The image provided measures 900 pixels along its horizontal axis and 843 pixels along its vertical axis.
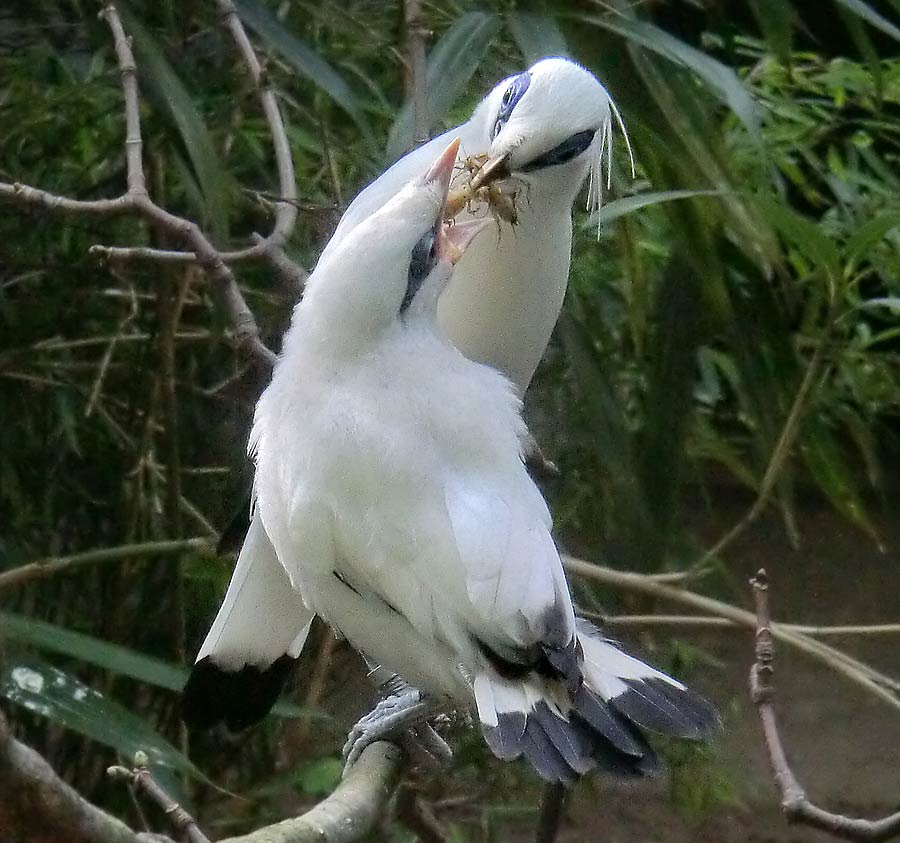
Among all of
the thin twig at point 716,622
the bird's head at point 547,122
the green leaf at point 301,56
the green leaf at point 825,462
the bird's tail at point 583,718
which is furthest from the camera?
the green leaf at point 825,462

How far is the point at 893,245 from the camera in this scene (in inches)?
48.3

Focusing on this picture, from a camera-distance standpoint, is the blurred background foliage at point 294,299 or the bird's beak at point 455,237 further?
the blurred background foliage at point 294,299

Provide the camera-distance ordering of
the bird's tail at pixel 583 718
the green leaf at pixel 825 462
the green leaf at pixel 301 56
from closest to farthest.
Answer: the bird's tail at pixel 583 718, the green leaf at pixel 301 56, the green leaf at pixel 825 462

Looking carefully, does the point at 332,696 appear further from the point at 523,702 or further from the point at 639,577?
the point at 523,702

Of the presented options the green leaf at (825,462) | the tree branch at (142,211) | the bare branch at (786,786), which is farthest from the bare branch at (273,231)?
the green leaf at (825,462)

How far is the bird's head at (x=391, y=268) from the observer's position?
656 millimetres

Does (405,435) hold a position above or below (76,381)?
above

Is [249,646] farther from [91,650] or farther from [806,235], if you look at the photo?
[806,235]

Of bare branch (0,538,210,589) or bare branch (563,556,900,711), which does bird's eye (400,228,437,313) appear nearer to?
bare branch (563,556,900,711)

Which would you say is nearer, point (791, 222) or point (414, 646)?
point (414, 646)

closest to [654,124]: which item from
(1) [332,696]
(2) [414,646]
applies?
(2) [414,646]

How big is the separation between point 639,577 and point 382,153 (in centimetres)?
42

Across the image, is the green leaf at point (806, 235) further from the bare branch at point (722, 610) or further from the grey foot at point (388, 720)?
the grey foot at point (388, 720)

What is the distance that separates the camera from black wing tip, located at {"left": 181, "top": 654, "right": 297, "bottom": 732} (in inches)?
34.4
